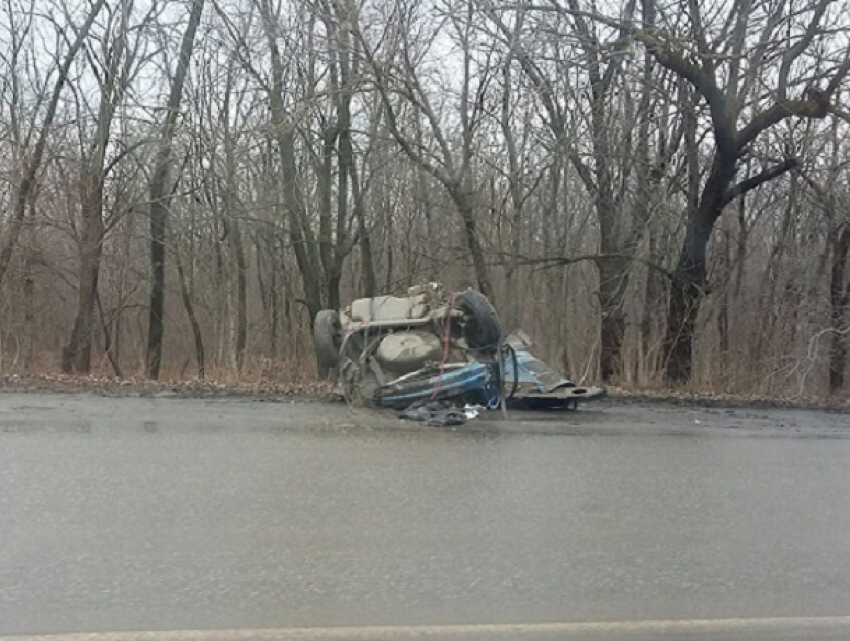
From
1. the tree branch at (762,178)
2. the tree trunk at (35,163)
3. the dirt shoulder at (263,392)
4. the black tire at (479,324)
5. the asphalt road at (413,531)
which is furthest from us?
the tree trunk at (35,163)

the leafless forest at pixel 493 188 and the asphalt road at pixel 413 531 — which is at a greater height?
the leafless forest at pixel 493 188

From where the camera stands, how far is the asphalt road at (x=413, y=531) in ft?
15.0

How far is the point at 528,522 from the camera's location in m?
6.39

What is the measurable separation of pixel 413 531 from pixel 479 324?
5485 millimetres

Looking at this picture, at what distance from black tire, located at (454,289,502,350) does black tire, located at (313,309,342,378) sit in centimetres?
164

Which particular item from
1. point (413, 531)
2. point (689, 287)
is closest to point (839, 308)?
point (689, 287)

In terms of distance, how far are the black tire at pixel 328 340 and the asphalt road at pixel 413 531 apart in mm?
1438

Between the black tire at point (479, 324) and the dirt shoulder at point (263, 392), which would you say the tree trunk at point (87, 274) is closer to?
the dirt shoulder at point (263, 392)

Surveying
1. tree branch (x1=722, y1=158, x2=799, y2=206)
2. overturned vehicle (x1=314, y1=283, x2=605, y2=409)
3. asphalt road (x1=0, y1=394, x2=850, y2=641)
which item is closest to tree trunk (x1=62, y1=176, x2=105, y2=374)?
overturned vehicle (x1=314, y1=283, x2=605, y2=409)

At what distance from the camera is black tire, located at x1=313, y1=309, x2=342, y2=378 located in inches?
456

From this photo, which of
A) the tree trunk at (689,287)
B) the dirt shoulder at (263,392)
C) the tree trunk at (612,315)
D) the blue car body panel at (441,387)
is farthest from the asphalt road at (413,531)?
the tree trunk at (612,315)

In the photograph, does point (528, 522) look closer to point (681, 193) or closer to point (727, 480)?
point (727, 480)

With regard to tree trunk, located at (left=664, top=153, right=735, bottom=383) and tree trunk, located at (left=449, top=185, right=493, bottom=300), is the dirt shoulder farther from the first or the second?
tree trunk, located at (left=449, top=185, right=493, bottom=300)

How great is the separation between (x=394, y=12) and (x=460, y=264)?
213 inches
